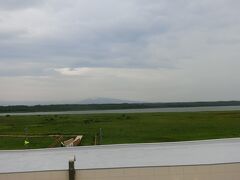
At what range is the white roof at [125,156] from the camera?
42.2ft

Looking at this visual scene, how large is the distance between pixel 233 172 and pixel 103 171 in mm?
3809

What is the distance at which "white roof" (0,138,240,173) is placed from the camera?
12.9 m

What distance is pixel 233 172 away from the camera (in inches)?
505

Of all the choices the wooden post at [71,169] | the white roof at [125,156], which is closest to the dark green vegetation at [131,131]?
the white roof at [125,156]

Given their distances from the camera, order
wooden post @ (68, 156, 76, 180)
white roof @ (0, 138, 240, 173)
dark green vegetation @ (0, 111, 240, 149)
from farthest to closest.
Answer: dark green vegetation @ (0, 111, 240, 149)
white roof @ (0, 138, 240, 173)
wooden post @ (68, 156, 76, 180)

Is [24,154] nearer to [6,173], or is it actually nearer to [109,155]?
[6,173]

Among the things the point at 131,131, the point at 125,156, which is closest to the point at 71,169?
the point at 125,156

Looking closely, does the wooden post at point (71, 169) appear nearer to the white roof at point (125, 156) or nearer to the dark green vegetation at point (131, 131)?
the white roof at point (125, 156)

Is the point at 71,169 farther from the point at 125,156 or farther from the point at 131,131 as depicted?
the point at 131,131

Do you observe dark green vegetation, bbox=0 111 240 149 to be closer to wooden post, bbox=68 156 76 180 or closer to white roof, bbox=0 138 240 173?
white roof, bbox=0 138 240 173

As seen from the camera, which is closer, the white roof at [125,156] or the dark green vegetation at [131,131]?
the white roof at [125,156]

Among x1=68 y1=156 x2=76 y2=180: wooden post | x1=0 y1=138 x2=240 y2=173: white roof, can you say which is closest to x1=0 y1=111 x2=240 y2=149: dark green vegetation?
x1=0 y1=138 x2=240 y2=173: white roof

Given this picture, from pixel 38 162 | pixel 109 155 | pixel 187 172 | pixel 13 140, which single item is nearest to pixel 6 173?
pixel 38 162

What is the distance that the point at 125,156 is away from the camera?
45.3ft
